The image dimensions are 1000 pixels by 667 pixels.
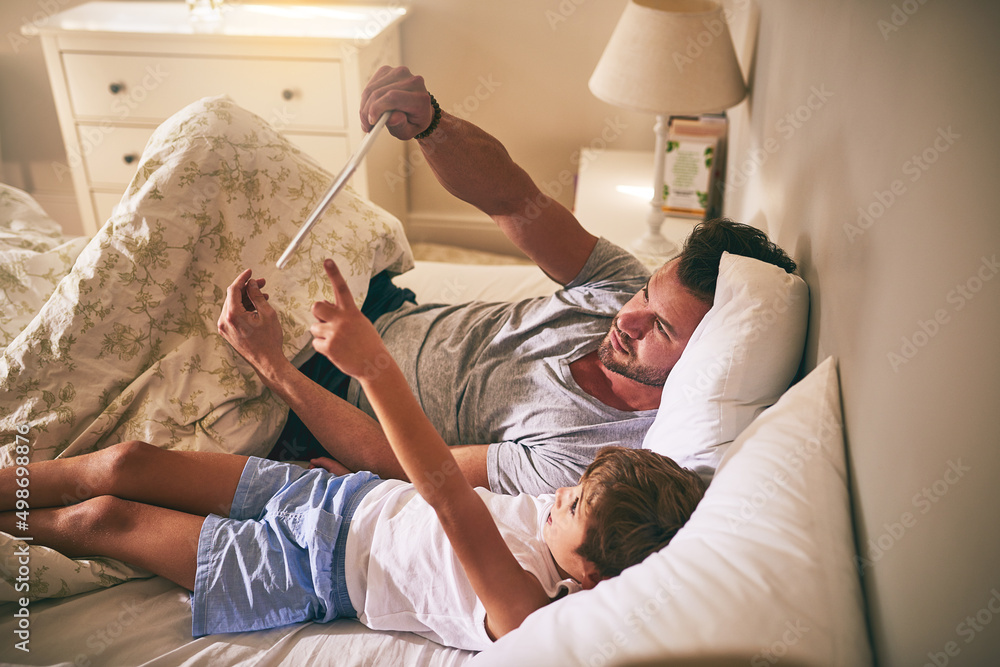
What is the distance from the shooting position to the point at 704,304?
1.03m

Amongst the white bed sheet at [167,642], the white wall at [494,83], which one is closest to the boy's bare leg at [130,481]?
the white bed sheet at [167,642]

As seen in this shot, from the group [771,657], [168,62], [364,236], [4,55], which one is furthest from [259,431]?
[4,55]

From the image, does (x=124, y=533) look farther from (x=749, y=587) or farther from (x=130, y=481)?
(x=749, y=587)

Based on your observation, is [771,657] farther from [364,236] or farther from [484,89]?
[484,89]

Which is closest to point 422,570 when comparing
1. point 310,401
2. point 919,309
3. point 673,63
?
point 310,401

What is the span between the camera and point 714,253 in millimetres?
1053

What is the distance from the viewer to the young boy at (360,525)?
0.72 m

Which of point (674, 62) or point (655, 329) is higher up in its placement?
point (674, 62)

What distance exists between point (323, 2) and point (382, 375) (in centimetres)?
221

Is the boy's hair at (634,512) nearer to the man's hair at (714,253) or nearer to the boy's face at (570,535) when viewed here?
the boy's face at (570,535)

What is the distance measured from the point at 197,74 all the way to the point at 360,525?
5.82ft

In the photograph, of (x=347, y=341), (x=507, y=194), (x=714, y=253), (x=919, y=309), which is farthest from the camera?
(x=507, y=194)

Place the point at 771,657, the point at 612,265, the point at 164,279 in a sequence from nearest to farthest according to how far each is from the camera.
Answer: the point at 771,657
the point at 164,279
the point at 612,265

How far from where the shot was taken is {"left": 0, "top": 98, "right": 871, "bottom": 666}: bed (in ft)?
1.87
